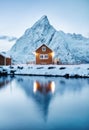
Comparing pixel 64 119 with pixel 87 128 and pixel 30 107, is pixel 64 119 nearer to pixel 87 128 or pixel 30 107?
pixel 87 128

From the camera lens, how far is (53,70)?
4762 centimetres

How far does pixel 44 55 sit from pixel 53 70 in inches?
259

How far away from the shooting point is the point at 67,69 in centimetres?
4647

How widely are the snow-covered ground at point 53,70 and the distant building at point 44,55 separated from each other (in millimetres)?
3646

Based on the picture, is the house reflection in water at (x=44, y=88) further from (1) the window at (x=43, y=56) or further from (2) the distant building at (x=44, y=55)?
(2) the distant building at (x=44, y=55)

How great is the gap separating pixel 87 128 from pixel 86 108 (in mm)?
4116

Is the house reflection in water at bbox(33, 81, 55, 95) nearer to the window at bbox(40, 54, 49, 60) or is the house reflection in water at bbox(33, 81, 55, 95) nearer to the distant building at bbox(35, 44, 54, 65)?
the window at bbox(40, 54, 49, 60)

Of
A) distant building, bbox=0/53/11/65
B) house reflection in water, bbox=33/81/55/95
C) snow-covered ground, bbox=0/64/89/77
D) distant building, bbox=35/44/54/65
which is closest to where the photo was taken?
house reflection in water, bbox=33/81/55/95

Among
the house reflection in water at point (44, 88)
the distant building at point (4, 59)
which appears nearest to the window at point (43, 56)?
the distant building at point (4, 59)

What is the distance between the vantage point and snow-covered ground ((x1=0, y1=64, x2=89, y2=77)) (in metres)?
43.9

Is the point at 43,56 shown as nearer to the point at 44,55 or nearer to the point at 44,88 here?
the point at 44,55

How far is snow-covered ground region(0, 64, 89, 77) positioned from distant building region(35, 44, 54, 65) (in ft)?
12.0

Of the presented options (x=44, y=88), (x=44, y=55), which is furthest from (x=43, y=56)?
(x=44, y=88)

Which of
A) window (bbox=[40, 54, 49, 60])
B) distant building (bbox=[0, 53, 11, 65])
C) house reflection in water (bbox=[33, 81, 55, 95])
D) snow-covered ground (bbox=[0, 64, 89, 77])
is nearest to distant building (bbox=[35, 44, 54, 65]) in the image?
window (bbox=[40, 54, 49, 60])
